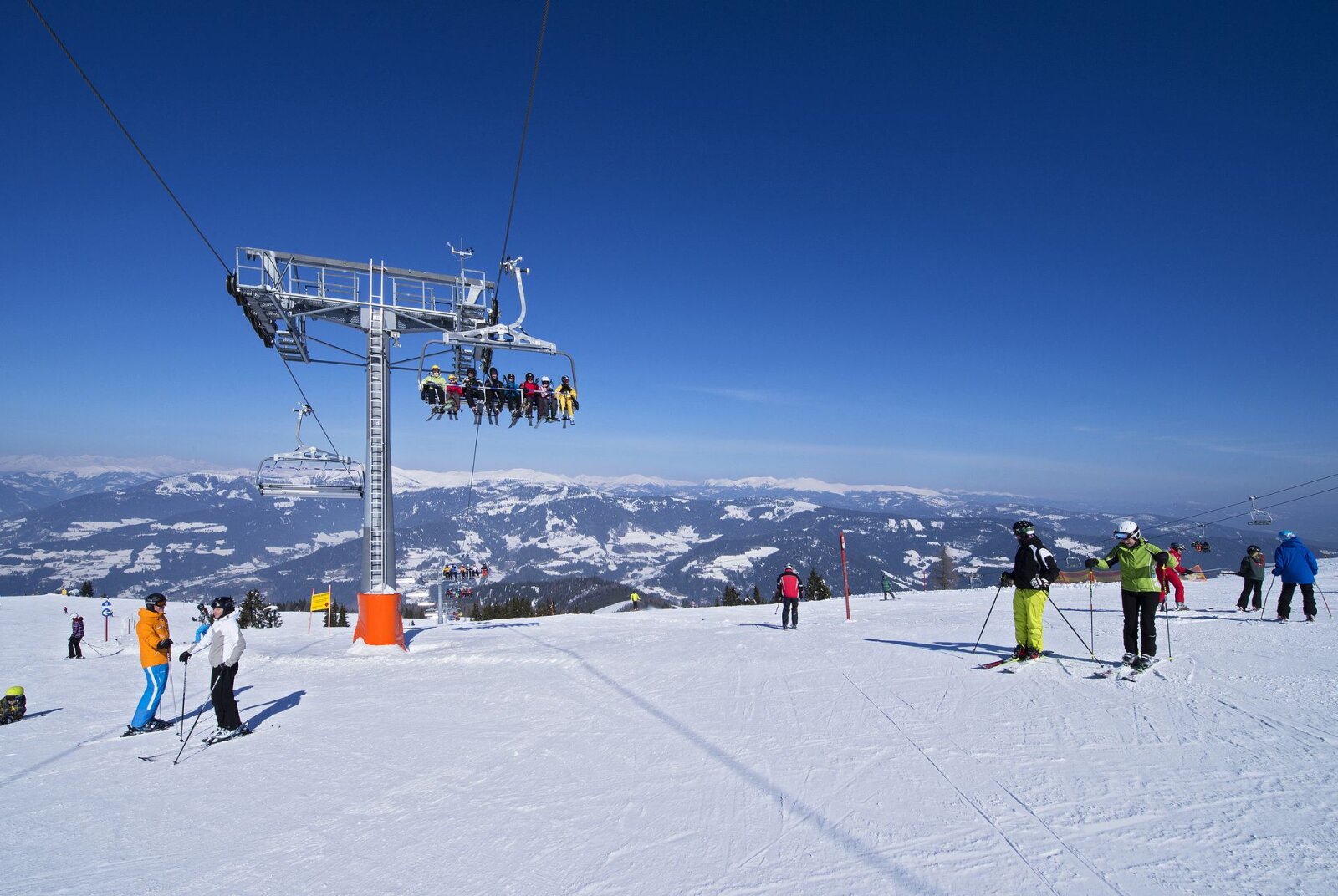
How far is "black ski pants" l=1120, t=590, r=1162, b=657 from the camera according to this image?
829 centimetres

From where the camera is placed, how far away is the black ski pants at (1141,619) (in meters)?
8.29

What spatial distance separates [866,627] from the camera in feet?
50.2

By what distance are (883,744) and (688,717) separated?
2399 millimetres

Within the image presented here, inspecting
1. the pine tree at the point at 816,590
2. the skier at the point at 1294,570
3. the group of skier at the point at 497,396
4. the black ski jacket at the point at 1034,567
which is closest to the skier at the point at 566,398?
the group of skier at the point at 497,396

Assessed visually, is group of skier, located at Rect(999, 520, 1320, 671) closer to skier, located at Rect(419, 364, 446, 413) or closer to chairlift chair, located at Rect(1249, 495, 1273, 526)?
skier, located at Rect(419, 364, 446, 413)

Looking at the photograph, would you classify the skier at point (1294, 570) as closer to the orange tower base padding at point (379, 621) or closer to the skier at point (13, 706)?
the orange tower base padding at point (379, 621)

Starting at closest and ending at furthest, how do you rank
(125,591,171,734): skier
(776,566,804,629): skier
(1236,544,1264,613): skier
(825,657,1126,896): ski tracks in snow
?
(825,657,1126,896): ski tracks in snow, (125,591,171,734): skier, (1236,544,1264,613): skier, (776,566,804,629): skier

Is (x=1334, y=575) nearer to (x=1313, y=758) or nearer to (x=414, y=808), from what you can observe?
(x=1313, y=758)

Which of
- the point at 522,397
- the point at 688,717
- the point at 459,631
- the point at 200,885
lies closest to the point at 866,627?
the point at 688,717

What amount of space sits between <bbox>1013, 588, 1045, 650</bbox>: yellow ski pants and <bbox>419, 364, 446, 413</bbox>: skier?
12268mm

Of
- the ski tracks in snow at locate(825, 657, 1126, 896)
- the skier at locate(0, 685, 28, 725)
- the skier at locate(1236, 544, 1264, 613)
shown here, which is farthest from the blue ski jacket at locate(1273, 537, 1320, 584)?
the skier at locate(0, 685, 28, 725)

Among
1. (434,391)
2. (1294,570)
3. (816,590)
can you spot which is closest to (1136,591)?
(1294,570)

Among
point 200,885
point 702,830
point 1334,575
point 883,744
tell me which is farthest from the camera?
point 1334,575

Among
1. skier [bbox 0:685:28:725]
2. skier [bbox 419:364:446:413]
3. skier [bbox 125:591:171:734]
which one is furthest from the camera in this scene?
skier [bbox 419:364:446:413]
